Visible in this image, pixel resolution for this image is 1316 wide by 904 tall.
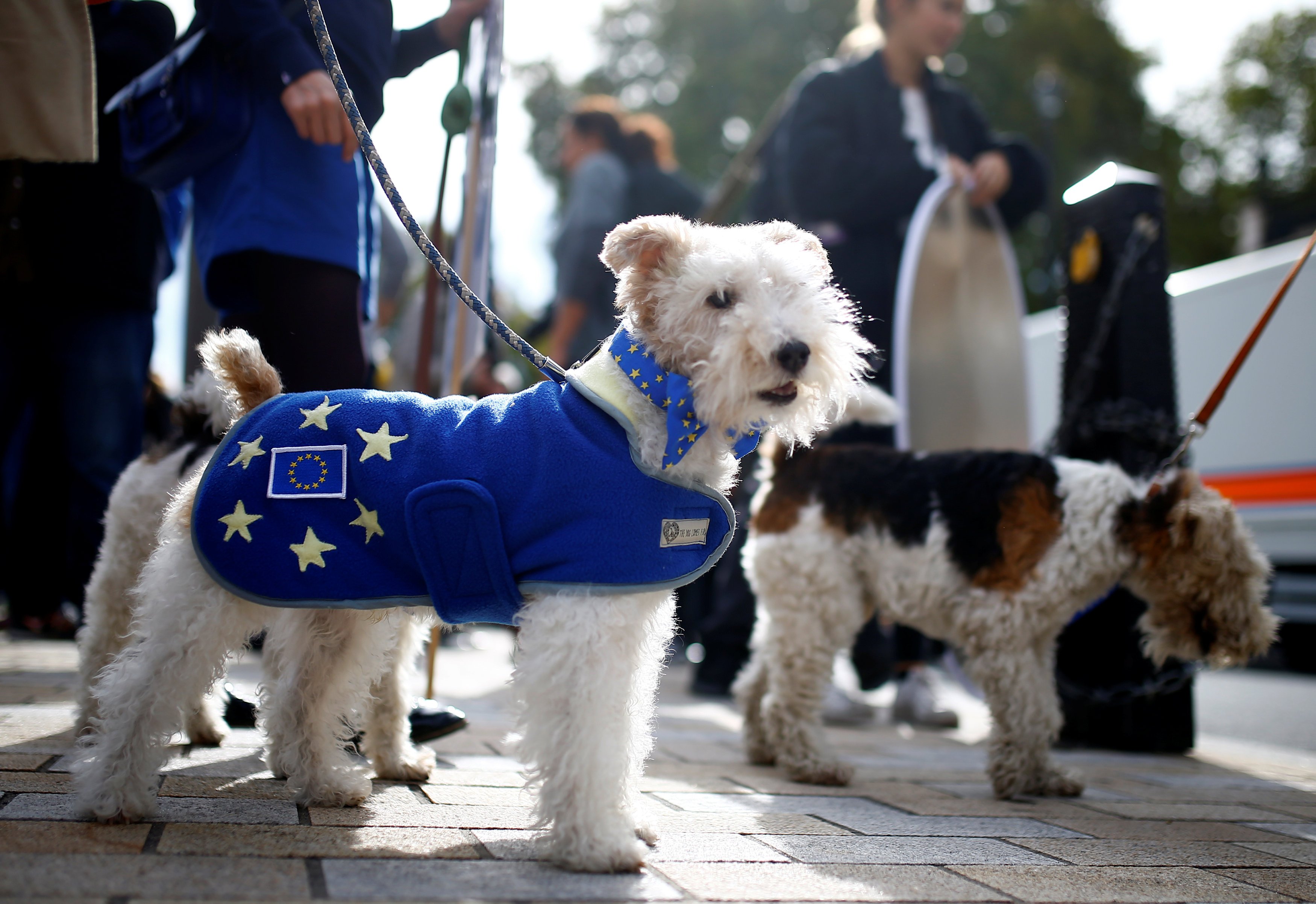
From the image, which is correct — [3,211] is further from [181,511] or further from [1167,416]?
[1167,416]

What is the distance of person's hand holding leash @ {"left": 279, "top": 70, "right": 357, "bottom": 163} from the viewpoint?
123 inches

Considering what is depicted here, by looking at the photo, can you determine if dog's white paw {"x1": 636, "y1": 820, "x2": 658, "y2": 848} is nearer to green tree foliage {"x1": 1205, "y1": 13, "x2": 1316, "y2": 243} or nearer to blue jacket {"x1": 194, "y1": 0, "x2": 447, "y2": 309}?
blue jacket {"x1": 194, "y1": 0, "x2": 447, "y2": 309}

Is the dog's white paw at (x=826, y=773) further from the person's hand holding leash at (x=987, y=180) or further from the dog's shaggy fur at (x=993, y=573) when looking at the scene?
the person's hand holding leash at (x=987, y=180)

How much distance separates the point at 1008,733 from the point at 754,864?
63.8 inches

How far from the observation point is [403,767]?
10.1 feet

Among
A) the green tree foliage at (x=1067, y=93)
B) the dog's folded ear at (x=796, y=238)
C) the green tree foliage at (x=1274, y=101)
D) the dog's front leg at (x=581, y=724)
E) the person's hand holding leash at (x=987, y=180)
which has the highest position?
the green tree foliage at (x=1274, y=101)

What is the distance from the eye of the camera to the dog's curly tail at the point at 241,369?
2.72m

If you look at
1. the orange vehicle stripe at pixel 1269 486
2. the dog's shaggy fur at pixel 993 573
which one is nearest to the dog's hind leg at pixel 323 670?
the dog's shaggy fur at pixel 993 573

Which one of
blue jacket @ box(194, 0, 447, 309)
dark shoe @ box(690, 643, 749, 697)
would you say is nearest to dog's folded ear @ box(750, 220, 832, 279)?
blue jacket @ box(194, 0, 447, 309)

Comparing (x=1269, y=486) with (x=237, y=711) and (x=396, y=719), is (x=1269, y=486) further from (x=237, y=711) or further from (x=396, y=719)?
(x=237, y=711)

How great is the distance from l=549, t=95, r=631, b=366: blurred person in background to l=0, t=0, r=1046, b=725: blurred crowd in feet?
0.06

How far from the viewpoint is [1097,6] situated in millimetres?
23844

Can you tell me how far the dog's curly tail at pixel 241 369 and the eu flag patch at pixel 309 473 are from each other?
361mm

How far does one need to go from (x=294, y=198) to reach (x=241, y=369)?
0.79m
